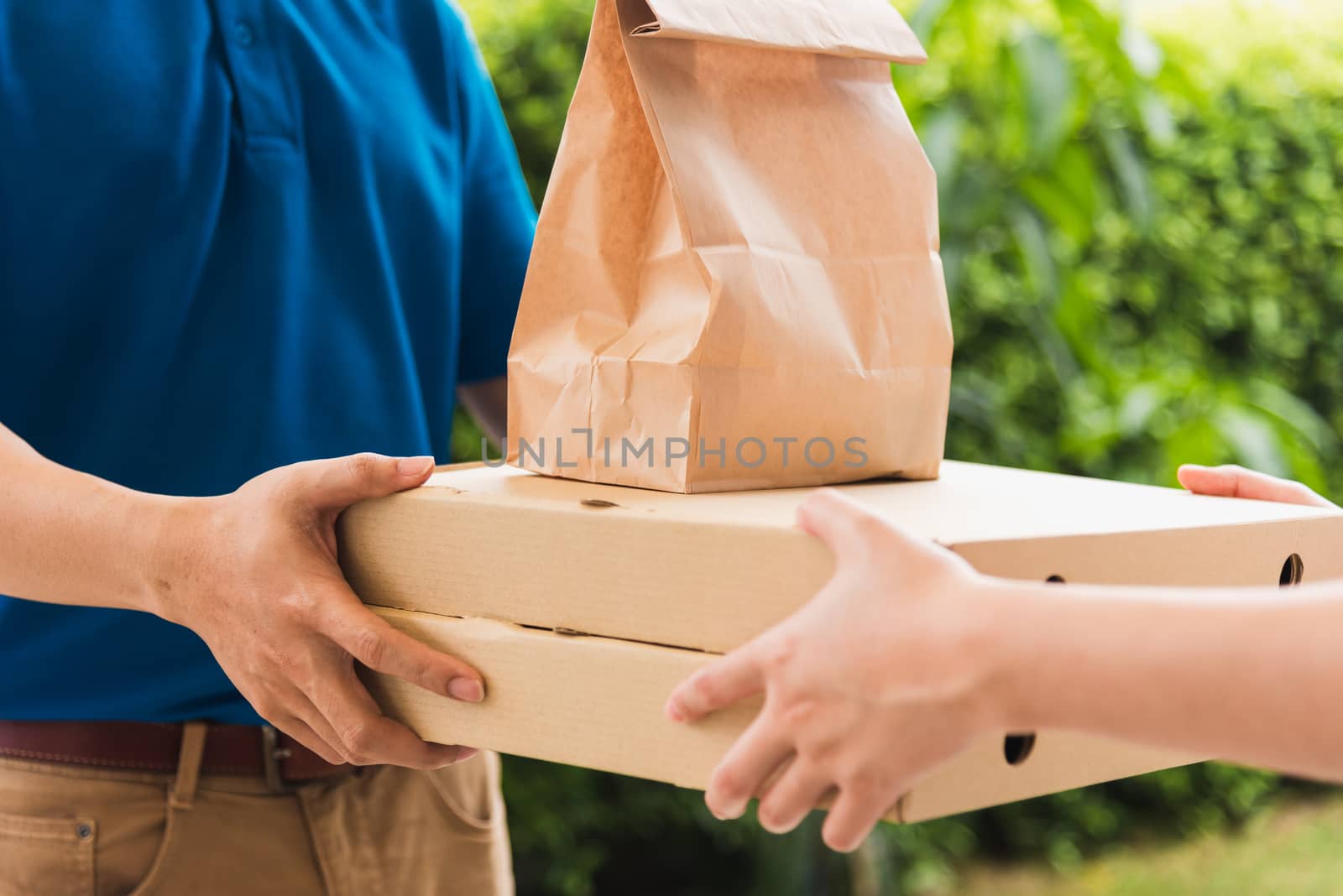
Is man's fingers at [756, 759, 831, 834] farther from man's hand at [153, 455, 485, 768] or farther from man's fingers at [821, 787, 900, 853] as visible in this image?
man's hand at [153, 455, 485, 768]

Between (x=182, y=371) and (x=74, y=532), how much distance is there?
21 centimetres

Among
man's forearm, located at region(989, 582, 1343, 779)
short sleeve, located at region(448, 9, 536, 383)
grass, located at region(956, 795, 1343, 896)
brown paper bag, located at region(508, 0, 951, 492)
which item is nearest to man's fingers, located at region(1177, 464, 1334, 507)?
brown paper bag, located at region(508, 0, 951, 492)

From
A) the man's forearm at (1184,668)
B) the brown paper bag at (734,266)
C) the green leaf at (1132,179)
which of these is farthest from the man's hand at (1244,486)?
the green leaf at (1132,179)

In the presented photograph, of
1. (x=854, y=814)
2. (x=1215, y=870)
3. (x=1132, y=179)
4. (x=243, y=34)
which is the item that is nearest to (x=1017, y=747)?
(x=854, y=814)

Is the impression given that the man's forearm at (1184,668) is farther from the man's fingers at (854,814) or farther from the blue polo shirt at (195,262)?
the blue polo shirt at (195,262)

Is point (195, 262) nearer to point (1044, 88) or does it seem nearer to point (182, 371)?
point (182, 371)

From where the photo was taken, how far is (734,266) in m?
0.71

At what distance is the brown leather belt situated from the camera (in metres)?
0.89

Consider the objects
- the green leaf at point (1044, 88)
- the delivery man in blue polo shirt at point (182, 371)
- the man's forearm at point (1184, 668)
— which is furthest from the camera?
the green leaf at point (1044, 88)

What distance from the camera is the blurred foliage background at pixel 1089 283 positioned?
6.20 feet

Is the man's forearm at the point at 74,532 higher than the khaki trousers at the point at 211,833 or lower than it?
higher

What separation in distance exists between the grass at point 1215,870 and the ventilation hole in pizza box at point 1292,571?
2.31 meters

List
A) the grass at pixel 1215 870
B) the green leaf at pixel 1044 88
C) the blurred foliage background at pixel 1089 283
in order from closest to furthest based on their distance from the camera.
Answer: the green leaf at pixel 1044 88
the blurred foliage background at pixel 1089 283
the grass at pixel 1215 870

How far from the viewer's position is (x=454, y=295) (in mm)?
1068
